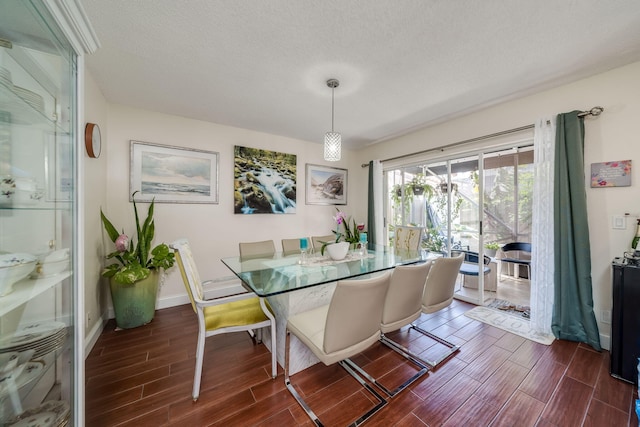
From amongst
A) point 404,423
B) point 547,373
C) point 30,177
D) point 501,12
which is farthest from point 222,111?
point 547,373

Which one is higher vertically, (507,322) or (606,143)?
(606,143)

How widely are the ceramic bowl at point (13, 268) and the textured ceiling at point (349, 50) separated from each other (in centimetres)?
153

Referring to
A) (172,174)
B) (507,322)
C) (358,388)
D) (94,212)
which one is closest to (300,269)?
(358,388)

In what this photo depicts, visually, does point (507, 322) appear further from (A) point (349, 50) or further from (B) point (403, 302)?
(A) point (349, 50)

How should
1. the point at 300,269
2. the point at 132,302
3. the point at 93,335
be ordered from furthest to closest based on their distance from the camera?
the point at 132,302 → the point at 93,335 → the point at 300,269

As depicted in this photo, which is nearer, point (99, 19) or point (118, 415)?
point (118, 415)

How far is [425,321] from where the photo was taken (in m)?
2.56

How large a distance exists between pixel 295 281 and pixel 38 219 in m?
1.42

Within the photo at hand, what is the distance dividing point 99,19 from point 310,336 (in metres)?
2.52

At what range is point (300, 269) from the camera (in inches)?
77.7

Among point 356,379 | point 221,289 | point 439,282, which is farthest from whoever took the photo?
point 221,289

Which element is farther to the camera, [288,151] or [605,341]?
[288,151]

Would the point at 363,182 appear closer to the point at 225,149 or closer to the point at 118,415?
the point at 225,149

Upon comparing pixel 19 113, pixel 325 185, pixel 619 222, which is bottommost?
pixel 619 222
